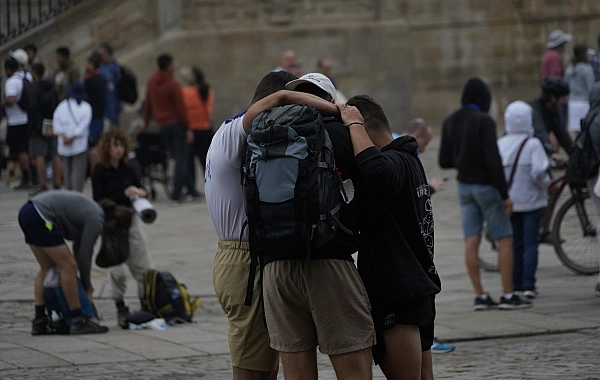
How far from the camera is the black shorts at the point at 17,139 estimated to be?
647 inches

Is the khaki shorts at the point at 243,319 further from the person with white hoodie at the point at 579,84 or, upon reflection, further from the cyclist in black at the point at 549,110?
the person with white hoodie at the point at 579,84

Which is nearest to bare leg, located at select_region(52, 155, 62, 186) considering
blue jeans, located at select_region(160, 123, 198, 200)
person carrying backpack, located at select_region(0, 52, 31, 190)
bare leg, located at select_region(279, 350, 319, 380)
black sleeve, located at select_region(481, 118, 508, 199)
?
person carrying backpack, located at select_region(0, 52, 31, 190)

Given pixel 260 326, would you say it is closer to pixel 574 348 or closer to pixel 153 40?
pixel 574 348

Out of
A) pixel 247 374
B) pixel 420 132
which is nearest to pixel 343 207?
pixel 247 374

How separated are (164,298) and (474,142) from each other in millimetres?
2742

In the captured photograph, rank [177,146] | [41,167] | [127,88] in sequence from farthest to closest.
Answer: [127,88]
[177,146]
[41,167]

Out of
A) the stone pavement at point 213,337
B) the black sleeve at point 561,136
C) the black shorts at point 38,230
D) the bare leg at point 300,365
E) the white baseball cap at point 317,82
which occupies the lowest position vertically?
the stone pavement at point 213,337

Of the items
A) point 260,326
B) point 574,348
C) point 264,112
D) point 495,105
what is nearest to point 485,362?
point 574,348

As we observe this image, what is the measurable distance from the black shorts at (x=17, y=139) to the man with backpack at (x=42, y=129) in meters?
0.31

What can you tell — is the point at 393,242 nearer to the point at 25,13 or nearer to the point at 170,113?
the point at 170,113

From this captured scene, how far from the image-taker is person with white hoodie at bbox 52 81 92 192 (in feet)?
48.5

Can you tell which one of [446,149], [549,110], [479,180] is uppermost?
[549,110]

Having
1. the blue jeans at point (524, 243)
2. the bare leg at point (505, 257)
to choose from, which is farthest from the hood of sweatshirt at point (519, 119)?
the bare leg at point (505, 257)

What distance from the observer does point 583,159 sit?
9.47 meters
